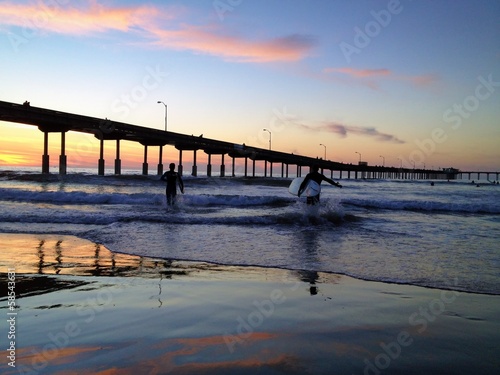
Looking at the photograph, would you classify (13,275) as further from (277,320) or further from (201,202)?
(201,202)

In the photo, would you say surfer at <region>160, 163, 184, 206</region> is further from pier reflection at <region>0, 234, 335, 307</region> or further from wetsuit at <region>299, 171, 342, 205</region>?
pier reflection at <region>0, 234, 335, 307</region>

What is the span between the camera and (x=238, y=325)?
3.94 meters

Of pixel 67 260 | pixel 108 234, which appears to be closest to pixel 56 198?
pixel 108 234

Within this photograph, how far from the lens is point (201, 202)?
2412 cm

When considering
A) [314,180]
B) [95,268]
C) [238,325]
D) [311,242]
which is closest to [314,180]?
[314,180]

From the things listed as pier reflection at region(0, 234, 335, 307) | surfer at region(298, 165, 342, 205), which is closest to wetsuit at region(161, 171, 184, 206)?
surfer at region(298, 165, 342, 205)

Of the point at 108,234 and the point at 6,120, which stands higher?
the point at 6,120

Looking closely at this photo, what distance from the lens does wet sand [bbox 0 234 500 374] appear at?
3043 millimetres

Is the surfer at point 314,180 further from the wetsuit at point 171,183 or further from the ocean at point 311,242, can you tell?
the wetsuit at point 171,183

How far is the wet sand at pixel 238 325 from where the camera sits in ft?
9.98

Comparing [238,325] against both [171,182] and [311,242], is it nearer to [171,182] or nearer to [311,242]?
[311,242]

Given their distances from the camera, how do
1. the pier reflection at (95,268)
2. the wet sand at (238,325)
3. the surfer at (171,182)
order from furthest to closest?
1. the surfer at (171,182)
2. the pier reflection at (95,268)
3. the wet sand at (238,325)

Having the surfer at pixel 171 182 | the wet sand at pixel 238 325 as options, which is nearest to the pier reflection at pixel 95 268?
the wet sand at pixel 238 325

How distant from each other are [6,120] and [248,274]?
170ft
